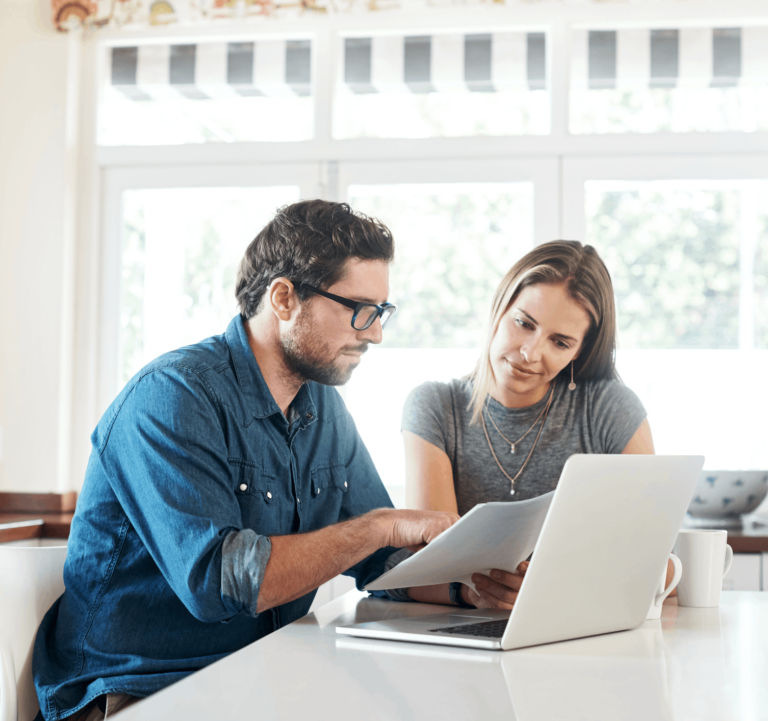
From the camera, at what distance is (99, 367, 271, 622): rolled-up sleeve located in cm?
104

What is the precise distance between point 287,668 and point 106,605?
453 mm

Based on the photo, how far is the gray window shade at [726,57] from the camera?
2705 mm

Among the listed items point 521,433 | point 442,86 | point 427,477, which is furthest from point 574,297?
point 442,86

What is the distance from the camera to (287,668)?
0.83 meters

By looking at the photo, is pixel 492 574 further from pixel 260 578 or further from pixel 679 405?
pixel 679 405

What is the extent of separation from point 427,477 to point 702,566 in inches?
21.8

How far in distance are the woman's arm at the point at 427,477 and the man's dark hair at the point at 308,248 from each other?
413 millimetres

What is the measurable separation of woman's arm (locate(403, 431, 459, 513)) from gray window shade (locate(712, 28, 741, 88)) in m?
1.88

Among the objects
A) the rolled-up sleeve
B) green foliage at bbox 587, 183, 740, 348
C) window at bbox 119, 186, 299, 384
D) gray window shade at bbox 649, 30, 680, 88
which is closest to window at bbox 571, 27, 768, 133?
gray window shade at bbox 649, 30, 680, 88

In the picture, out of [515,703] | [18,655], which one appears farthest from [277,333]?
[515,703]

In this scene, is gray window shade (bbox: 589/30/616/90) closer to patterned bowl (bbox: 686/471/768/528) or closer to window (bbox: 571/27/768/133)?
window (bbox: 571/27/768/133)

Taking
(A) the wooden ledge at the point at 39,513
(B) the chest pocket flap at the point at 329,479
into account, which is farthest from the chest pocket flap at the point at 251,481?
(A) the wooden ledge at the point at 39,513

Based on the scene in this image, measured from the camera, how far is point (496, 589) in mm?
1229

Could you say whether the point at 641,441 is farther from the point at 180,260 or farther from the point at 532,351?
the point at 180,260
